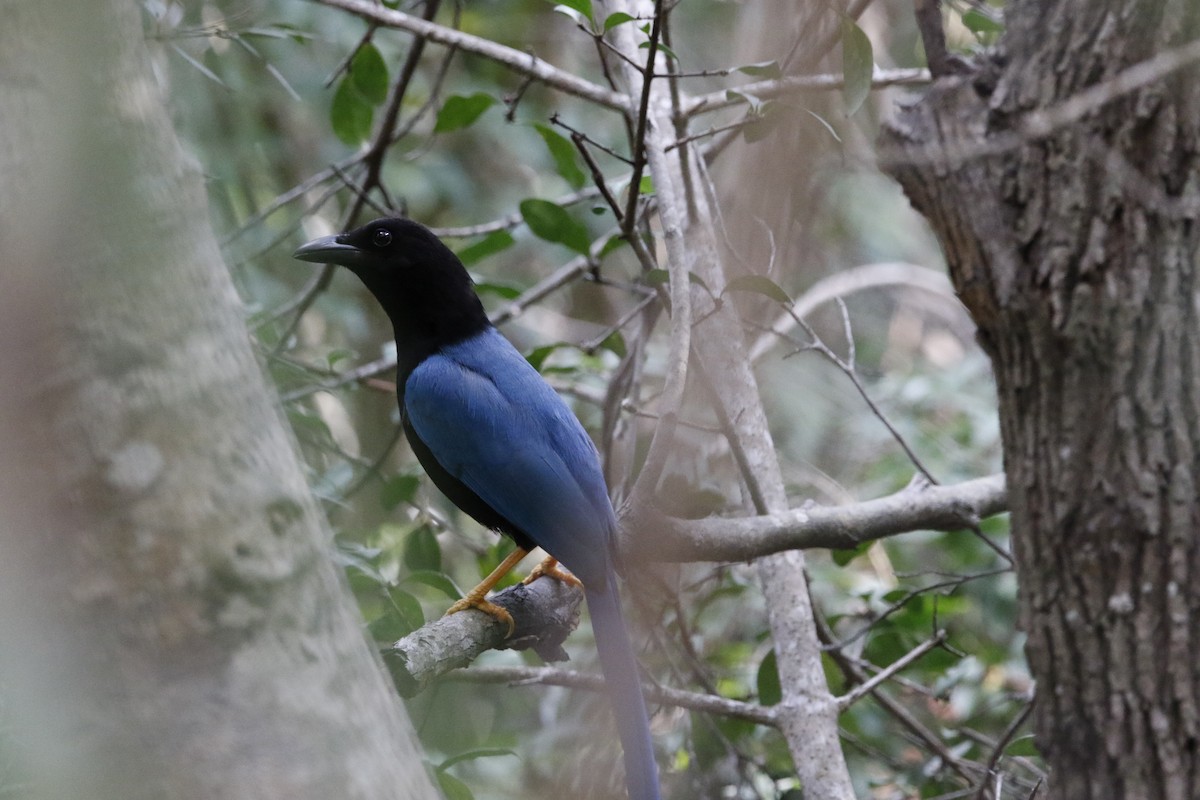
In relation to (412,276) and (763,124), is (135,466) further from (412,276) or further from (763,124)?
(412,276)

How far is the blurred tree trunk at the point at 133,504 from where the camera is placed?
150 cm

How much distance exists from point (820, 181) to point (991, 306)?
4.50 metres

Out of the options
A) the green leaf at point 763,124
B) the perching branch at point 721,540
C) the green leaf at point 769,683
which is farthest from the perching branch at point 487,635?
the green leaf at point 763,124

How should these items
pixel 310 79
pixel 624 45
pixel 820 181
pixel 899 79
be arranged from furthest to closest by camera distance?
pixel 310 79 < pixel 820 181 < pixel 899 79 < pixel 624 45

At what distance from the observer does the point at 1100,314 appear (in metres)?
1.94

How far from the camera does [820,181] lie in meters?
6.36

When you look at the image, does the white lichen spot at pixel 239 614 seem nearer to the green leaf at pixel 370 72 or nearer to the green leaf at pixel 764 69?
the green leaf at pixel 764 69

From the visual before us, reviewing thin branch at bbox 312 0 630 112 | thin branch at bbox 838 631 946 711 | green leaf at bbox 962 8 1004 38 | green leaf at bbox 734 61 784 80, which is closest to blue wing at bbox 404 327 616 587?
thin branch at bbox 838 631 946 711

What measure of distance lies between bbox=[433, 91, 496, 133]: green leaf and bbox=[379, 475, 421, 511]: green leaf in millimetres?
1389

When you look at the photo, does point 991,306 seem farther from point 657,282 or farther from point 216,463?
point 657,282

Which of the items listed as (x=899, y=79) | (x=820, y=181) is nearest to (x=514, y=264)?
(x=820, y=181)

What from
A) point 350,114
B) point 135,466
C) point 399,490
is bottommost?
point 399,490

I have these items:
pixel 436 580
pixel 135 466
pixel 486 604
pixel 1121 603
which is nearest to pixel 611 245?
pixel 436 580

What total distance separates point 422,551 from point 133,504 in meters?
2.88
